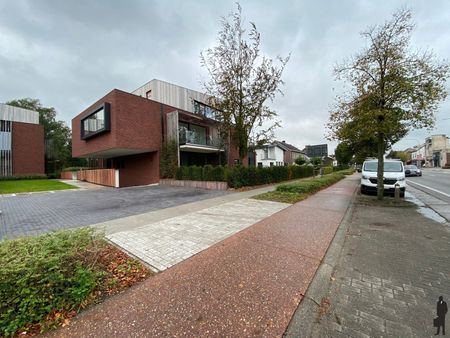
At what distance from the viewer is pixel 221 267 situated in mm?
3344

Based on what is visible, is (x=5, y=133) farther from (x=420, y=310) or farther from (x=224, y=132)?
(x=420, y=310)

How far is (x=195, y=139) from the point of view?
759 inches

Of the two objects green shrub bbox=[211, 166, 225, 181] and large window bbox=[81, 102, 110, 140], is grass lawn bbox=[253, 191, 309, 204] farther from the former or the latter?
large window bbox=[81, 102, 110, 140]

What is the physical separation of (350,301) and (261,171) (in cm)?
1426

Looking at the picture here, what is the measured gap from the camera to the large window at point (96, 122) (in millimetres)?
15970

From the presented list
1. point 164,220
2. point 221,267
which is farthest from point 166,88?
point 221,267

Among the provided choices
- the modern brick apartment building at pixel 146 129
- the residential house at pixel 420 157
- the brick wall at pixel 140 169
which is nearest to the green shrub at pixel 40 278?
the modern brick apartment building at pixel 146 129

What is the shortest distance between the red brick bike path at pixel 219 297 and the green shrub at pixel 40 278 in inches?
12.6

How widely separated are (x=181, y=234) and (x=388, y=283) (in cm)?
394

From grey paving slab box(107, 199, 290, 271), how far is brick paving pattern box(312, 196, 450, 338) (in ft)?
8.00

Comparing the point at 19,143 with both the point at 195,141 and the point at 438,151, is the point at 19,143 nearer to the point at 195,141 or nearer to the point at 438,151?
the point at 195,141

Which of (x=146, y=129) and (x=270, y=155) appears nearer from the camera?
(x=146, y=129)

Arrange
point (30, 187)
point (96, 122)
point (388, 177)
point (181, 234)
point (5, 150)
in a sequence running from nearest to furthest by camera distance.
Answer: point (181, 234), point (388, 177), point (30, 187), point (96, 122), point (5, 150)

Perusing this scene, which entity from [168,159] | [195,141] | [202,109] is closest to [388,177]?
[195,141]
